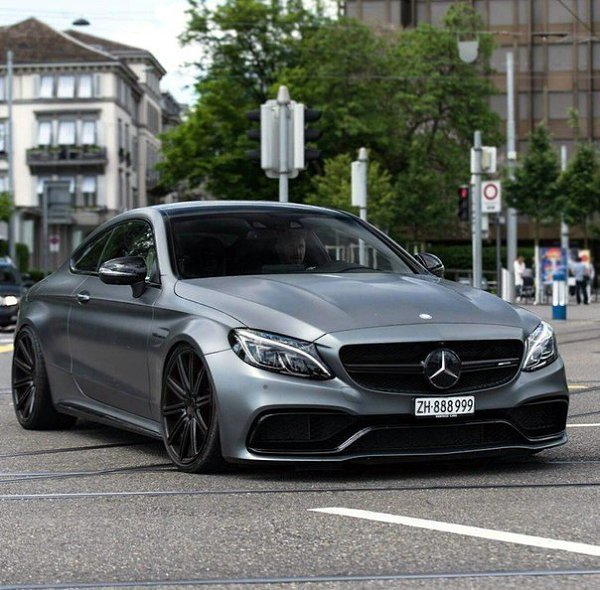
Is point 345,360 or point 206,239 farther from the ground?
point 206,239

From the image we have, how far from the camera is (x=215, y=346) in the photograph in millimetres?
7543

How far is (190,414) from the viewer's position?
780 cm

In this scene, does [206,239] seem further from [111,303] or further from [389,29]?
[389,29]

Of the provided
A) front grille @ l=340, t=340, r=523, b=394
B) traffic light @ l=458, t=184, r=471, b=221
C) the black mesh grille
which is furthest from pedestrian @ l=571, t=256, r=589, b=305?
front grille @ l=340, t=340, r=523, b=394

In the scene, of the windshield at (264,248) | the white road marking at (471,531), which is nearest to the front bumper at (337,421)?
the white road marking at (471,531)

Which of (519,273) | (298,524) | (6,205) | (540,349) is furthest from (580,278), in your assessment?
(298,524)

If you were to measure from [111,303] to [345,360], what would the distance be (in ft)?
6.94

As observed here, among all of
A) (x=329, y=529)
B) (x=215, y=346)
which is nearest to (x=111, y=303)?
(x=215, y=346)

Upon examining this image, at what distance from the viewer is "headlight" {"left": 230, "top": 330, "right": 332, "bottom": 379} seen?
7.30 metres

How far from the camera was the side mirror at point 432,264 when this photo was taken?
926cm

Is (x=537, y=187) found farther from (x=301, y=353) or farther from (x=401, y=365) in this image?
(x=301, y=353)

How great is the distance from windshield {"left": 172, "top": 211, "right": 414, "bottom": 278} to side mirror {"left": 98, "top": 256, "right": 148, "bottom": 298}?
0.22 meters

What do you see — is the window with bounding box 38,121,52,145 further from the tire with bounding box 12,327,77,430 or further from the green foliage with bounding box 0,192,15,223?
the tire with bounding box 12,327,77,430

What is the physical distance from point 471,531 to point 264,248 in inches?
124
